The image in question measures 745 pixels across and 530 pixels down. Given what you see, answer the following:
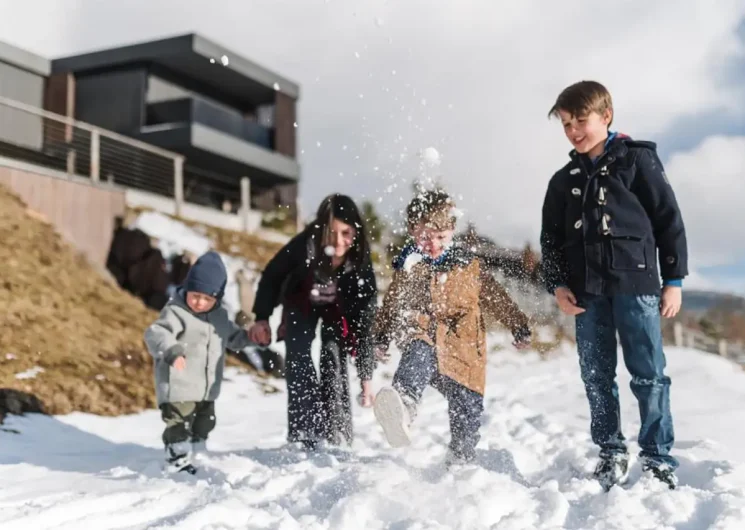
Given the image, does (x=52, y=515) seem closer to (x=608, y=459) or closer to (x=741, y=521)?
(x=608, y=459)

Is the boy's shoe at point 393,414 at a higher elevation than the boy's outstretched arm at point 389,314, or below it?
below

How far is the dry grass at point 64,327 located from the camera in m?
5.70

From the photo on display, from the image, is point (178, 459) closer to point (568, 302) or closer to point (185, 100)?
point (568, 302)

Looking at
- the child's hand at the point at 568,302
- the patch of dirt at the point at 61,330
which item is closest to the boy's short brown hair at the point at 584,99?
the child's hand at the point at 568,302

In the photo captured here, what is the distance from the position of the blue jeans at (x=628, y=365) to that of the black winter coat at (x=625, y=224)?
→ 0.09 m

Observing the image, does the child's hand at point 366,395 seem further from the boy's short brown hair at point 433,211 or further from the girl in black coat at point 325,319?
the boy's short brown hair at point 433,211

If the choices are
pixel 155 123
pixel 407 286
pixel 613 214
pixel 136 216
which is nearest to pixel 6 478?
pixel 407 286

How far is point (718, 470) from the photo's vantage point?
10.6ft

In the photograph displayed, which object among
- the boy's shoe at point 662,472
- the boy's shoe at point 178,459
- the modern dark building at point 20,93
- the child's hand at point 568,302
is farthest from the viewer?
the modern dark building at point 20,93

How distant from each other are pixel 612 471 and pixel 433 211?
145 centimetres

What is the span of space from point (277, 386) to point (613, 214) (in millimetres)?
5743

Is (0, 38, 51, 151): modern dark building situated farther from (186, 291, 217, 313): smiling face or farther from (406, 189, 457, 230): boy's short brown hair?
(406, 189, 457, 230): boy's short brown hair

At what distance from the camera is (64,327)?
6.92 metres

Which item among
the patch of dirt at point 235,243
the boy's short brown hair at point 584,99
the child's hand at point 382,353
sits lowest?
the child's hand at point 382,353
